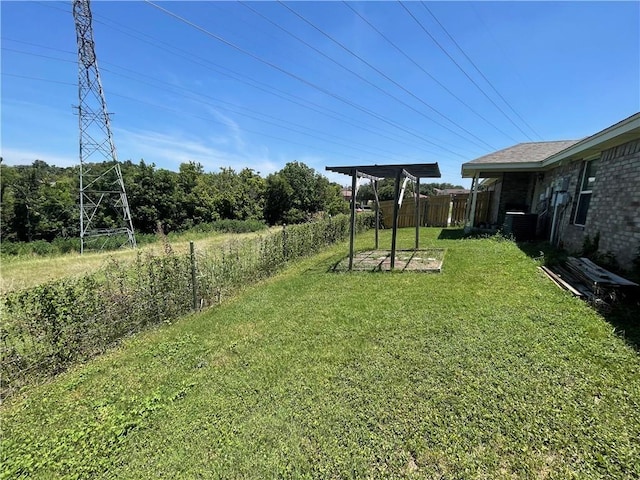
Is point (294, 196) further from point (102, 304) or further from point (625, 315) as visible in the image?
point (625, 315)

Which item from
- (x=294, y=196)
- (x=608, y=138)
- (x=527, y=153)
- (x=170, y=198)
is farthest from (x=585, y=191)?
(x=170, y=198)

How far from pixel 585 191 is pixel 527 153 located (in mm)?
5086

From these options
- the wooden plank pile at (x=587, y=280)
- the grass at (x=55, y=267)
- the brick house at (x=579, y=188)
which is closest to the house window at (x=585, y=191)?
the brick house at (x=579, y=188)

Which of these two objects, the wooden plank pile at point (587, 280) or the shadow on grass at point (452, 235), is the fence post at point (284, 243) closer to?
the wooden plank pile at point (587, 280)

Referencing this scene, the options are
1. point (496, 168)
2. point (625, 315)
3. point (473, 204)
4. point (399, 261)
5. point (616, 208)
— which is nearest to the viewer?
point (625, 315)

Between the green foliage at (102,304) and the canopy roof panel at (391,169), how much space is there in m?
2.77

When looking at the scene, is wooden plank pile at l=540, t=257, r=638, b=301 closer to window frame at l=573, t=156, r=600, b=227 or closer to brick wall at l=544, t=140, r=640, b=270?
brick wall at l=544, t=140, r=640, b=270

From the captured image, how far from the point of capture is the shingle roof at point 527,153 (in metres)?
10.1

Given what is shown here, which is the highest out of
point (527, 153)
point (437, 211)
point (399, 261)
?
point (527, 153)

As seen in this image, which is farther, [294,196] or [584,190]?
[294,196]

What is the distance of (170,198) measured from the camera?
26969 millimetres

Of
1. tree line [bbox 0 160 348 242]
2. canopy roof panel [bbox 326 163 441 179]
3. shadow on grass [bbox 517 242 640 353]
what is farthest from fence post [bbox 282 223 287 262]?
tree line [bbox 0 160 348 242]

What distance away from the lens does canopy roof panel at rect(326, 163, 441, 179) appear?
6.07 metres

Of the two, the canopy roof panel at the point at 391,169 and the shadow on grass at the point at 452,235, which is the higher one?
the canopy roof panel at the point at 391,169
